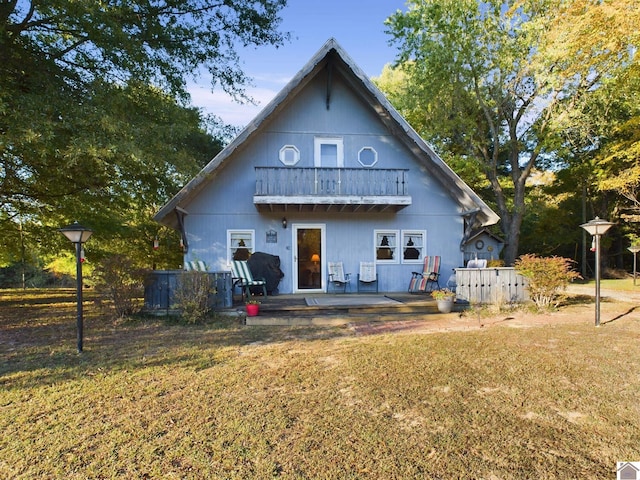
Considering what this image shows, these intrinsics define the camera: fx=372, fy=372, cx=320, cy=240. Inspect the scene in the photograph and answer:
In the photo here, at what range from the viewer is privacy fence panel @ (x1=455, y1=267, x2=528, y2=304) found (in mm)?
8797

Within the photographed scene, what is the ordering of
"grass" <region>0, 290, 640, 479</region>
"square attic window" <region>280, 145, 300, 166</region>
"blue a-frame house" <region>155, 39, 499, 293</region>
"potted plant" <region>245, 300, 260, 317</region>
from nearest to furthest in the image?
"grass" <region>0, 290, 640, 479</region> < "potted plant" <region>245, 300, 260, 317</region> < "blue a-frame house" <region>155, 39, 499, 293</region> < "square attic window" <region>280, 145, 300, 166</region>

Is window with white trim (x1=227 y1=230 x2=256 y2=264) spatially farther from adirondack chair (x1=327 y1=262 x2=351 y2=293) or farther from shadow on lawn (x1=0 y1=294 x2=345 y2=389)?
shadow on lawn (x1=0 y1=294 x2=345 y2=389)

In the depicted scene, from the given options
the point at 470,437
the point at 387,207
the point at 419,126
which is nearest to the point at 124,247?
the point at 387,207

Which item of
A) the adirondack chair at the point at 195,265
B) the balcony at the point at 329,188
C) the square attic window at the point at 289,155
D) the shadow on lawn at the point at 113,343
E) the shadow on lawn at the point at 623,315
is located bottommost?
the shadow on lawn at the point at 113,343

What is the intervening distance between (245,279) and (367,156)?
515cm

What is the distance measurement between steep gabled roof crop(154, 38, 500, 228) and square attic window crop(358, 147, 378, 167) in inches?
34.5

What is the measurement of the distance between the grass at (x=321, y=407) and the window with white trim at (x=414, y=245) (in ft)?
17.2

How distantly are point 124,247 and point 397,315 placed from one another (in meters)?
12.8

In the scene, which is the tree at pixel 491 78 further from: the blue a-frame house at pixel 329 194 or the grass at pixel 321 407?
the grass at pixel 321 407

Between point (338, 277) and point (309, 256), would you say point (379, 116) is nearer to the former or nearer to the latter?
point (309, 256)

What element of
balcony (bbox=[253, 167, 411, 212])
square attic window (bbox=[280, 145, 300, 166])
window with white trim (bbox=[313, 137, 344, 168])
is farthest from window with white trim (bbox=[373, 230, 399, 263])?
square attic window (bbox=[280, 145, 300, 166])

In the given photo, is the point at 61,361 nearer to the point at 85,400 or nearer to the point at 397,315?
the point at 85,400

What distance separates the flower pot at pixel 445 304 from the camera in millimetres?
8328

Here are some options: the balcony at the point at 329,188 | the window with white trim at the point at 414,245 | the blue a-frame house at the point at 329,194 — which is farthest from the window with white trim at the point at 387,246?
the balcony at the point at 329,188
